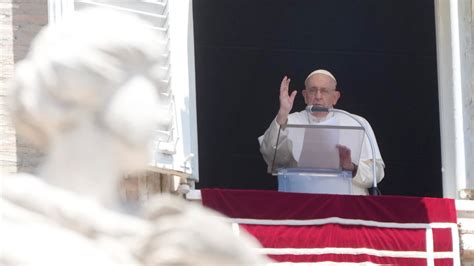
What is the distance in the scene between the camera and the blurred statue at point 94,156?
3.89 metres

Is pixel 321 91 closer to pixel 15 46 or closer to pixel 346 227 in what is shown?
pixel 346 227

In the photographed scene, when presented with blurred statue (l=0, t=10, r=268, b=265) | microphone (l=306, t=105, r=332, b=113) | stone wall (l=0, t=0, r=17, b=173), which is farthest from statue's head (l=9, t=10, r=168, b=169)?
microphone (l=306, t=105, r=332, b=113)

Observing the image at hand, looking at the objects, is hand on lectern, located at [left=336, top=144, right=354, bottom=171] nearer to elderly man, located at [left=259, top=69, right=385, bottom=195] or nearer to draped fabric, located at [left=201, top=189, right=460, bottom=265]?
elderly man, located at [left=259, top=69, right=385, bottom=195]

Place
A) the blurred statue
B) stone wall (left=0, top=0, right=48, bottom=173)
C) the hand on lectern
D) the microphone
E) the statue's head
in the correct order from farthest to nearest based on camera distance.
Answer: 1. the microphone
2. the hand on lectern
3. stone wall (left=0, top=0, right=48, bottom=173)
4. the statue's head
5. the blurred statue

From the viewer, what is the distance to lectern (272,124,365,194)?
11125mm

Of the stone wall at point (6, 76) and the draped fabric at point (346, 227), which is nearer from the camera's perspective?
the stone wall at point (6, 76)

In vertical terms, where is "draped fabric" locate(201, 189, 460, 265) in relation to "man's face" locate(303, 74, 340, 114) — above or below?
below

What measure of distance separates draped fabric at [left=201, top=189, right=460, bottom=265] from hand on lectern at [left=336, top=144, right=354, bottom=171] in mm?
147

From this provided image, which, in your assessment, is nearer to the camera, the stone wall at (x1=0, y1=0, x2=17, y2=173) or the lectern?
the stone wall at (x1=0, y1=0, x2=17, y2=173)

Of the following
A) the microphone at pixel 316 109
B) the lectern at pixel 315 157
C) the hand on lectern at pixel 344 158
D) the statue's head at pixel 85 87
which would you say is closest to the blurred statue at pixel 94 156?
the statue's head at pixel 85 87

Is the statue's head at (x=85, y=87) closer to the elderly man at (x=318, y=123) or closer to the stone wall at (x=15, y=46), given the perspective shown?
the stone wall at (x=15, y=46)

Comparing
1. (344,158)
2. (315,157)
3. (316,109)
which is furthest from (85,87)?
(316,109)

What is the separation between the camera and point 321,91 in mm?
11664

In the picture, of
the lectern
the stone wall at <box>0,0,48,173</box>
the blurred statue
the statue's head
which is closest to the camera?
the blurred statue
